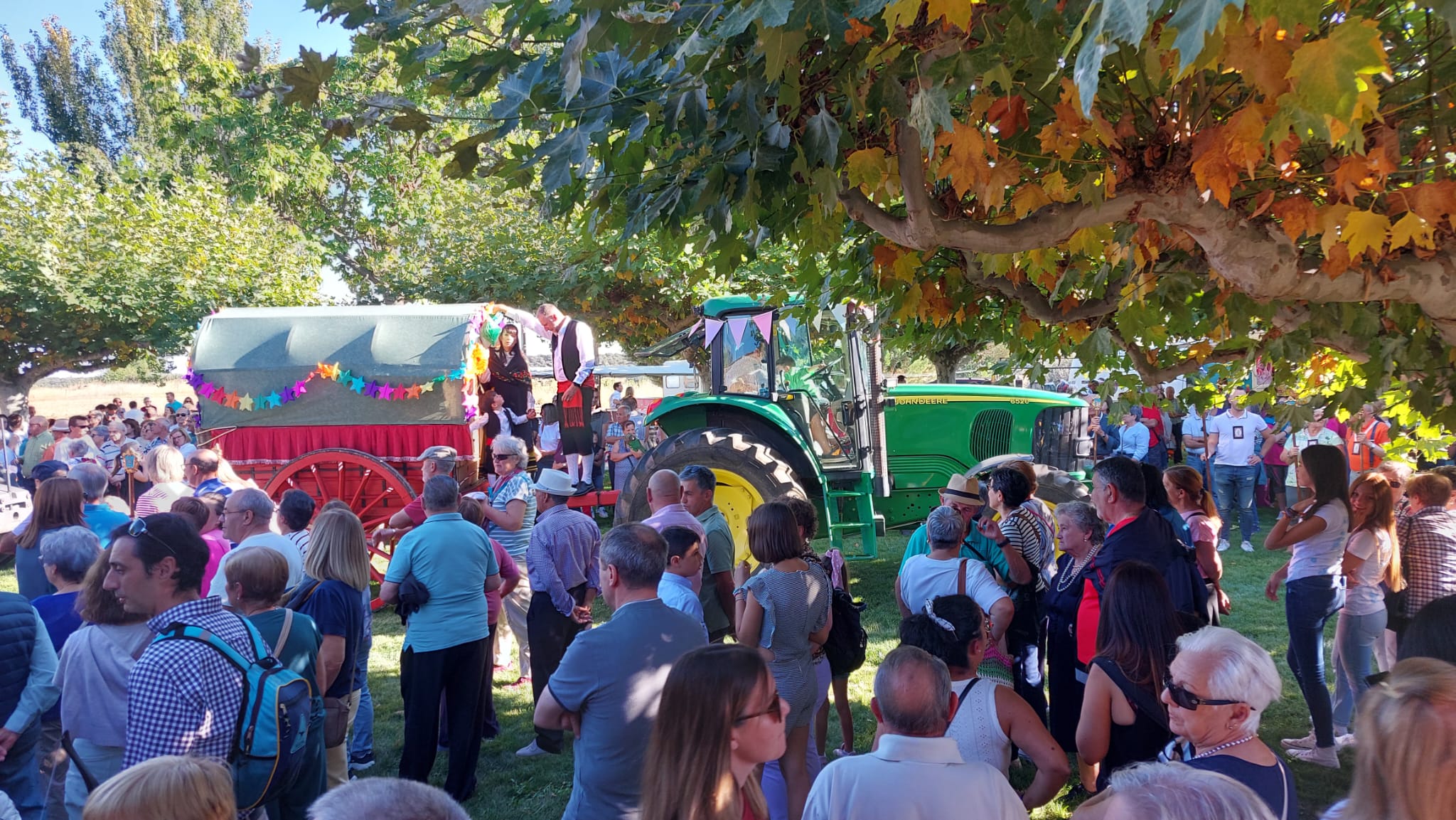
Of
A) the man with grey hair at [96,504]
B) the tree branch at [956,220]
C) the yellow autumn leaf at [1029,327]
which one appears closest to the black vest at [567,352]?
the man with grey hair at [96,504]

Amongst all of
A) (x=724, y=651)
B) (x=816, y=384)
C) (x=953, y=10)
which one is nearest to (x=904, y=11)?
(x=953, y=10)

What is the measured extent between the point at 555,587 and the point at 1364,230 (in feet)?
12.1

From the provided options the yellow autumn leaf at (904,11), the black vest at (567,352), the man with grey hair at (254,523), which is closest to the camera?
the yellow autumn leaf at (904,11)

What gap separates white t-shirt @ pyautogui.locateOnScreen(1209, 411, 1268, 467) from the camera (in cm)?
978

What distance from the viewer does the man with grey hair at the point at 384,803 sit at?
1.40 metres

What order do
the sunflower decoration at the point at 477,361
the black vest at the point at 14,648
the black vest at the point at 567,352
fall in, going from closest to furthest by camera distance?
the black vest at the point at 14,648 < the sunflower decoration at the point at 477,361 < the black vest at the point at 567,352

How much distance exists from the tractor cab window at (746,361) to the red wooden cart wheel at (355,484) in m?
2.91

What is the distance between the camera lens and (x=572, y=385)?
919cm

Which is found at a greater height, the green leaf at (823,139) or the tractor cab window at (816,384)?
the green leaf at (823,139)

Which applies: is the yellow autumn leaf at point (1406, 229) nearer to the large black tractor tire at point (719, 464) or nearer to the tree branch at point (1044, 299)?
the tree branch at point (1044, 299)

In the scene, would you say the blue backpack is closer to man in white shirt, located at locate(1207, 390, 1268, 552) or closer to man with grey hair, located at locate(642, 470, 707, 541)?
man with grey hair, located at locate(642, 470, 707, 541)

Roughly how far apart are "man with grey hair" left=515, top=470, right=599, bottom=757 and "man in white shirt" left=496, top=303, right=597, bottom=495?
417 cm

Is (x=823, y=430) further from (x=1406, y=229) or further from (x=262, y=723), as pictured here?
(x=262, y=723)

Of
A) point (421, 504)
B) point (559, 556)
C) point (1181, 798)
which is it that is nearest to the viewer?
point (1181, 798)
